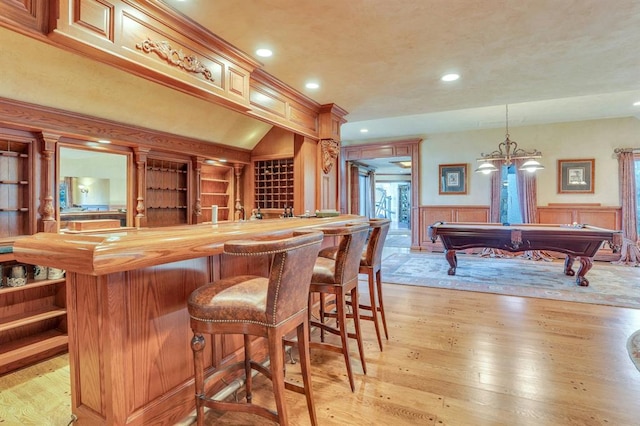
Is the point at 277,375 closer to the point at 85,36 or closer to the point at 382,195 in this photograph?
the point at 85,36

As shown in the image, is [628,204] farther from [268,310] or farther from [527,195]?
[268,310]

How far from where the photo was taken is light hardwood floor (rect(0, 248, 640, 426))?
1822 millimetres

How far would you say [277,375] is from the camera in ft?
4.64

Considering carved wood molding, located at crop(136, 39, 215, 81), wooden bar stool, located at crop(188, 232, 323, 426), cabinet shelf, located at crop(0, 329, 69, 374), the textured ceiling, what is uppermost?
the textured ceiling

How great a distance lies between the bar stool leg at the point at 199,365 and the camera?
1459mm

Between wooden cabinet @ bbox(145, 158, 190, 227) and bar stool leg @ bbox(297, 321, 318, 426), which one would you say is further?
wooden cabinet @ bbox(145, 158, 190, 227)

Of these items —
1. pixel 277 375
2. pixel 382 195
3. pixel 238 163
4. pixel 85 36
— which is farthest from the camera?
pixel 382 195

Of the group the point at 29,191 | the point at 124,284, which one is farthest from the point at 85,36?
the point at 29,191

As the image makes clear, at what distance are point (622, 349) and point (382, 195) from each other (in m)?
11.8

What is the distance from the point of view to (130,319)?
1529mm

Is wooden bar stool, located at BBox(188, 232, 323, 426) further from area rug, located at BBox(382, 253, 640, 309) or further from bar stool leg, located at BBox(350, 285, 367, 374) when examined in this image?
area rug, located at BBox(382, 253, 640, 309)

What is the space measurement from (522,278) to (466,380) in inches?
140

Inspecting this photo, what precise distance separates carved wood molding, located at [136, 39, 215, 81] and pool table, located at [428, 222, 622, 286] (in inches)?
158

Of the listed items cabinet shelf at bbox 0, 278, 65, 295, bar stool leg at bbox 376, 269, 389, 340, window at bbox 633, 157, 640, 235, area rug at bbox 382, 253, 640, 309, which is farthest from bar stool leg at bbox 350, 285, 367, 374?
window at bbox 633, 157, 640, 235
